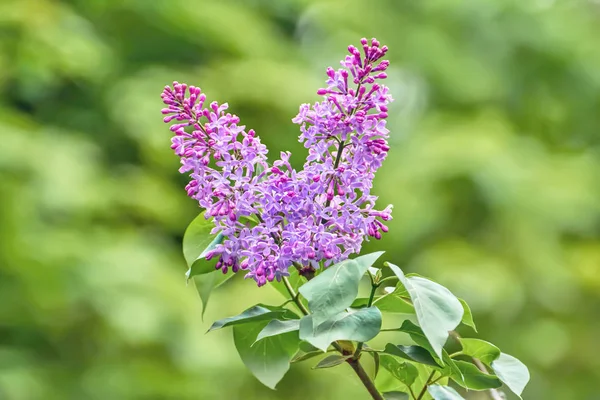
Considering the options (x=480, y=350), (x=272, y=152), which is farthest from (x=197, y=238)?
(x=272, y=152)

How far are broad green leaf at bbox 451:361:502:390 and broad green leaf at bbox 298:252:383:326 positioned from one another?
0.14m

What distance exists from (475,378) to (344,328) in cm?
15

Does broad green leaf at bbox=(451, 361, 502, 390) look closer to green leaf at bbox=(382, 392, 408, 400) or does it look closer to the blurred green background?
green leaf at bbox=(382, 392, 408, 400)

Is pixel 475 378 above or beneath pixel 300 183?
beneath

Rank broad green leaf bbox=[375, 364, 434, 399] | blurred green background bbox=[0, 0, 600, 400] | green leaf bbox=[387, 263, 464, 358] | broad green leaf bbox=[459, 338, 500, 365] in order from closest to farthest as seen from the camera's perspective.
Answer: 1. green leaf bbox=[387, 263, 464, 358]
2. broad green leaf bbox=[459, 338, 500, 365]
3. broad green leaf bbox=[375, 364, 434, 399]
4. blurred green background bbox=[0, 0, 600, 400]

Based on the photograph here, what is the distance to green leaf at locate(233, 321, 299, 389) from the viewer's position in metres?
0.73

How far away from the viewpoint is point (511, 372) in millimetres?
668

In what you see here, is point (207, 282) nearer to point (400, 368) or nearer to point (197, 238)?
point (197, 238)

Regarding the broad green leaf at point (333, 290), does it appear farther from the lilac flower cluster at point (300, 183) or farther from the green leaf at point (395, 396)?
the green leaf at point (395, 396)

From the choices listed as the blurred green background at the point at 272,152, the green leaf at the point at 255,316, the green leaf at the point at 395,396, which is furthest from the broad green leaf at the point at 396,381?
the blurred green background at the point at 272,152

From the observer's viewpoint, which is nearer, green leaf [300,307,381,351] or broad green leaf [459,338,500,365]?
green leaf [300,307,381,351]

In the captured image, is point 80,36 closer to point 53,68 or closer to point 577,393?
point 53,68

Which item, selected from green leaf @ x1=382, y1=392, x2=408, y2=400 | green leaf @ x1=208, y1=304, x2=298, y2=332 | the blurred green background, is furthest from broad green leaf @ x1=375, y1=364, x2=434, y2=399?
the blurred green background

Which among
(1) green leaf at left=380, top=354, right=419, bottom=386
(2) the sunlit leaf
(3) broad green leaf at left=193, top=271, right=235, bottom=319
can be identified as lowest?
(1) green leaf at left=380, top=354, right=419, bottom=386
